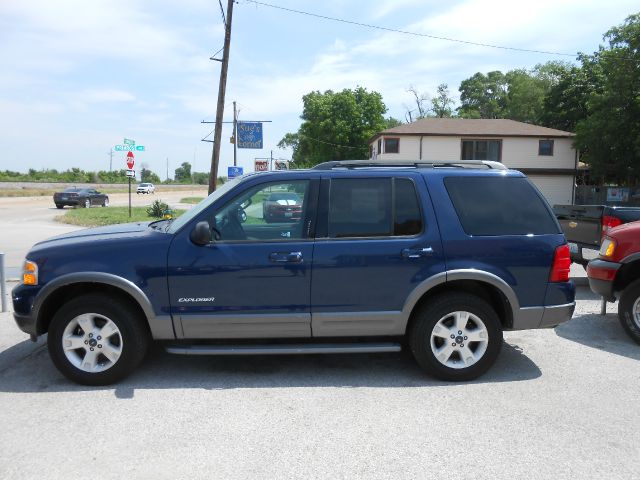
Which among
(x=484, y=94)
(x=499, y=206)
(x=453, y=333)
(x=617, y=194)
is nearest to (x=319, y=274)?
(x=453, y=333)

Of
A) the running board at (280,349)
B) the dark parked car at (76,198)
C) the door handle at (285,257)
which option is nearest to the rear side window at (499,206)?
the running board at (280,349)

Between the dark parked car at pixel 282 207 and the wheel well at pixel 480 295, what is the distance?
1306 mm

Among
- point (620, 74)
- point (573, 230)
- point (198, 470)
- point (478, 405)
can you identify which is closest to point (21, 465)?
point (198, 470)

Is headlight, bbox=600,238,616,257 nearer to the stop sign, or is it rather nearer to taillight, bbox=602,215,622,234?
taillight, bbox=602,215,622,234

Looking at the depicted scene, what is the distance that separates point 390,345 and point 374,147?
4034 centimetres

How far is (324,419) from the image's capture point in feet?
12.1

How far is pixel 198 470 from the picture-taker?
303 cm

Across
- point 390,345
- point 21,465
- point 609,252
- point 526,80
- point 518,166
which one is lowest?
point 21,465

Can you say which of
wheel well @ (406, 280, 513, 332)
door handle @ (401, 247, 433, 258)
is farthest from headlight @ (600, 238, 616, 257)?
door handle @ (401, 247, 433, 258)

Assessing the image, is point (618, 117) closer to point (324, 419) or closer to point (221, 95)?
point (221, 95)

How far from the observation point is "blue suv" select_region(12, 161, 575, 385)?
13.7 feet

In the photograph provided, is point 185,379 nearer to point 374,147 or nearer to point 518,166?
point 518,166

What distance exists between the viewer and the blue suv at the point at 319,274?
4184 mm

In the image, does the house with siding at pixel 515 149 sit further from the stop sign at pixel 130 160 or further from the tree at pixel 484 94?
the tree at pixel 484 94
